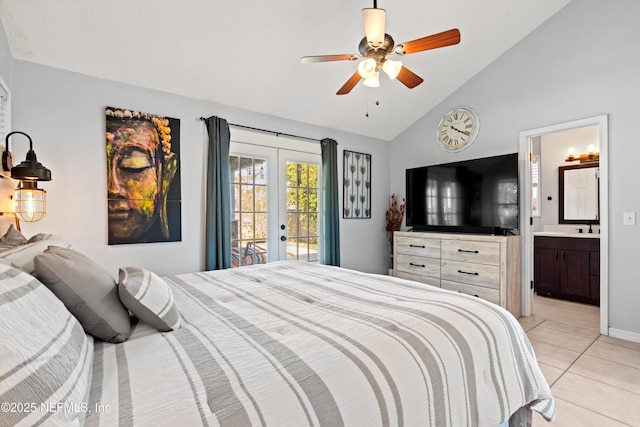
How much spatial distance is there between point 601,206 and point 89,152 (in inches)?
187

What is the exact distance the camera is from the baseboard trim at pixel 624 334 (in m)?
2.75

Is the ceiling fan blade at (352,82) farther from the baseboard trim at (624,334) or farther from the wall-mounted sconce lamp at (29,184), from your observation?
the baseboard trim at (624,334)

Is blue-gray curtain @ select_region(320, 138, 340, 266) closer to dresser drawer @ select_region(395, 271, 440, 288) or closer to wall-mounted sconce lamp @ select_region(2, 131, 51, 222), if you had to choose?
dresser drawer @ select_region(395, 271, 440, 288)

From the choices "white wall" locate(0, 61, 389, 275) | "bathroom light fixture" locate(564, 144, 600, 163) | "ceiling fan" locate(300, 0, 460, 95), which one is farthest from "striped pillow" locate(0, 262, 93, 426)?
"bathroom light fixture" locate(564, 144, 600, 163)

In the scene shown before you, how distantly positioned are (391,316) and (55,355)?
1.02 meters

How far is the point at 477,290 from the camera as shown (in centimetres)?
340

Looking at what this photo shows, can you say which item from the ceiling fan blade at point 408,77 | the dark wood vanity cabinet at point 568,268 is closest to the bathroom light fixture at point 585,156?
the dark wood vanity cabinet at point 568,268

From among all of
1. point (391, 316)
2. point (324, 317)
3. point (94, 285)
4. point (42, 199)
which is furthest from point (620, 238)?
point (42, 199)

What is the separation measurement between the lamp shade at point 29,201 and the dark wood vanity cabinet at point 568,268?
551cm

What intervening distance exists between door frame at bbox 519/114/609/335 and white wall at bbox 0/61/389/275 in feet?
11.2

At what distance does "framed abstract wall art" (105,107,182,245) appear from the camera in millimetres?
2717

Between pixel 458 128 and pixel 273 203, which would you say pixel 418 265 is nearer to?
pixel 458 128

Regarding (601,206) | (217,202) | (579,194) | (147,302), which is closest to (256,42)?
(217,202)

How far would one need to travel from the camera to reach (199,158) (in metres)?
3.19
